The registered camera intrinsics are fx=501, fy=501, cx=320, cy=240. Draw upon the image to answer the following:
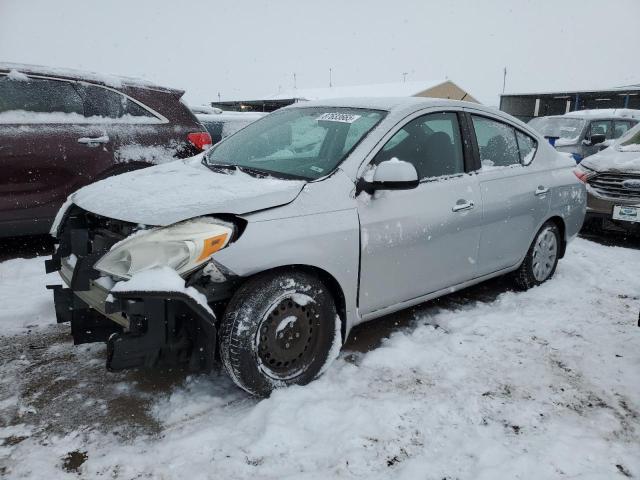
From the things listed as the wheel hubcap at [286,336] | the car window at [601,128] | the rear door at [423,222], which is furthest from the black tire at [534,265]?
the car window at [601,128]

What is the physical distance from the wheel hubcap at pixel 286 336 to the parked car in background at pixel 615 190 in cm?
473

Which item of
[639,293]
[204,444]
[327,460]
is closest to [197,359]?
[204,444]

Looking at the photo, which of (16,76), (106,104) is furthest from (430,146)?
(16,76)

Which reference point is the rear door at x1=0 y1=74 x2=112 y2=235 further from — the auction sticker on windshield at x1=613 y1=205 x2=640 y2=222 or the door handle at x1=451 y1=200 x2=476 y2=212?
the auction sticker on windshield at x1=613 y1=205 x2=640 y2=222

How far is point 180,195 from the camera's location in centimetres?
258

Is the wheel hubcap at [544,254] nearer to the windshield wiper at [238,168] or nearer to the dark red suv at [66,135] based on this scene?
the windshield wiper at [238,168]

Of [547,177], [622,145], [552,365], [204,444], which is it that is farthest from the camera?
[622,145]

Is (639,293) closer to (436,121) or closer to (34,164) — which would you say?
(436,121)

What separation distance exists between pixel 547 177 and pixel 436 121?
143cm

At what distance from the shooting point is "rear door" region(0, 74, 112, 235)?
448 cm

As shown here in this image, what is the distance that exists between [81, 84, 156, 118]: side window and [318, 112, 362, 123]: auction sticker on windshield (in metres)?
2.53

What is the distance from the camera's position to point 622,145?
7086 mm

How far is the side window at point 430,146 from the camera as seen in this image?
3174mm

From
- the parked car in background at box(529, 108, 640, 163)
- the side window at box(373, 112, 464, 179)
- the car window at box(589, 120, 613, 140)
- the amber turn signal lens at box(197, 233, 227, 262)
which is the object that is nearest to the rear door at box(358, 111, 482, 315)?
the side window at box(373, 112, 464, 179)
